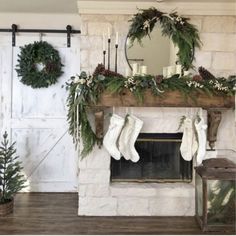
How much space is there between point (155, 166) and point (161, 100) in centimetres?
80

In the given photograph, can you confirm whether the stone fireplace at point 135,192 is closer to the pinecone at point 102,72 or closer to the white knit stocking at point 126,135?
the white knit stocking at point 126,135

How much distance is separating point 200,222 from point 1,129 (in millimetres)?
2578

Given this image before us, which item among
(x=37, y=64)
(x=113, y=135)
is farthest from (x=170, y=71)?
(x=37, y=64)

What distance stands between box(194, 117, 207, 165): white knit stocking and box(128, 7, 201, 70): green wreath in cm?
56

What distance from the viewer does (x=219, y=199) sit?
9.14ft

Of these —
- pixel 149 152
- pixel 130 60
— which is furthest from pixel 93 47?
pixel 149 152

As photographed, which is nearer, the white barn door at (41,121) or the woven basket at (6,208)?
the woven basket at (6,208)

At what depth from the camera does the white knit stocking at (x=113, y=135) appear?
3000 millimetres

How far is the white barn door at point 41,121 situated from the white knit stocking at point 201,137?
1642 millimetres

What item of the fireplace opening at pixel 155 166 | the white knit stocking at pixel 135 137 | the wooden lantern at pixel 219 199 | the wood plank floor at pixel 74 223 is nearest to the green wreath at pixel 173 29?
the white knit stocking at pixel 135 137

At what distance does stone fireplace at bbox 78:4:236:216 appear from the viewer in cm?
312

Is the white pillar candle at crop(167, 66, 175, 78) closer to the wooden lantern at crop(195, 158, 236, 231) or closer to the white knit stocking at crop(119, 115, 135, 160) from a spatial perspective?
the white knit stocking at crop(119, 115, 135, 160)

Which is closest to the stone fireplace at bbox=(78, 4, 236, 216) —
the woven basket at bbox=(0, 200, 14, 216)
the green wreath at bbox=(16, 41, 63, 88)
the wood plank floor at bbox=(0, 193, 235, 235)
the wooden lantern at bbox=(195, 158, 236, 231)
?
the wood plank floor at bbox=(0, 193, 235, 235)

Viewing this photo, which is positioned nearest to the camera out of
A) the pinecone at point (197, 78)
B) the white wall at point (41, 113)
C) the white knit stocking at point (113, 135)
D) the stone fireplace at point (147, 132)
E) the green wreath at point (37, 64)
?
the pinecone at point (197, 78)
